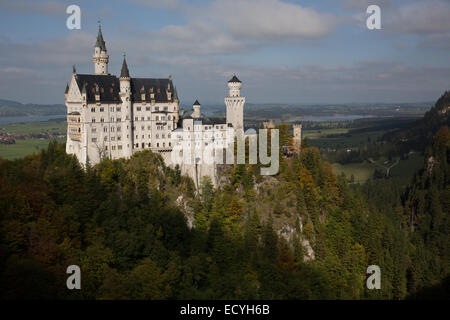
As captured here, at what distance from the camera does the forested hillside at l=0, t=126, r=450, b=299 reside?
149ft

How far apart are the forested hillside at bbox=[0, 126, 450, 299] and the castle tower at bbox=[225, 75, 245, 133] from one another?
9.12 meters

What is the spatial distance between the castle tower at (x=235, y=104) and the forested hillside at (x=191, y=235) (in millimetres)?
9116

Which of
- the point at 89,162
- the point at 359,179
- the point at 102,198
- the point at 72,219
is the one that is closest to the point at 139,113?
the point at 89,162

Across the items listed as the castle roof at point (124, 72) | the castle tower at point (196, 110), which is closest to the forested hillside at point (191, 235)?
the castle tower at point (196, 110)

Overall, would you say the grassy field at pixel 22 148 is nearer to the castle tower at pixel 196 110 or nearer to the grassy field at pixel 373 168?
the castle tower at pixel 196 110

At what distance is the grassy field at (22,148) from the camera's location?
10558 centimetres

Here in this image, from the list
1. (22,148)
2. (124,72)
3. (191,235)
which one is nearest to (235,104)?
(124,72)

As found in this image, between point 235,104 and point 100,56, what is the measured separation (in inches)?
1034

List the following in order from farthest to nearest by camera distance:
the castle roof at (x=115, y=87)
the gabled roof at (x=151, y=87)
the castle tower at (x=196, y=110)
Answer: the castle tower at (x=196, y=110)
the gabled roof at (x=151, y=87)
the castle roof at (x=115, y=87)

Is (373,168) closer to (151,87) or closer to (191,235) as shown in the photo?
(151,87)

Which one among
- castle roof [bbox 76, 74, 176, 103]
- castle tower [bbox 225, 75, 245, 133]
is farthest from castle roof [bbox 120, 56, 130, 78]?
castle tower [bbox 225, 75, 245, 133]

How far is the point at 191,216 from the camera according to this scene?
66.7 meters

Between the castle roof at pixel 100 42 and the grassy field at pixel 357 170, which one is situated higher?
the castle roof at pixel 100 42

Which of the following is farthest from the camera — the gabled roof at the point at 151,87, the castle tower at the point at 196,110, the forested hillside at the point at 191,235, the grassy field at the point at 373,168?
the grassy field at the point at 373,168
